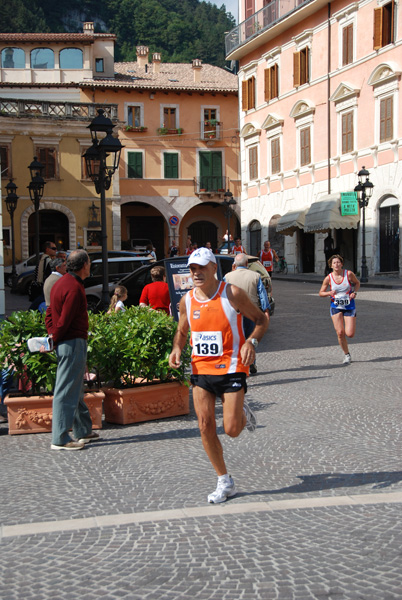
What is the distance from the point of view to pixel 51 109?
40.1 meters

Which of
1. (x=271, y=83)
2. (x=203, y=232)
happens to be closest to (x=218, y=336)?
(x=271, y=83)

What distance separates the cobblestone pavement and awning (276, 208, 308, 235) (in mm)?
27529

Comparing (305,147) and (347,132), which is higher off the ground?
Answer: (347,132)

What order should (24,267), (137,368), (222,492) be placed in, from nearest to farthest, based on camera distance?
(222,492)
(137,368)
(24,267)

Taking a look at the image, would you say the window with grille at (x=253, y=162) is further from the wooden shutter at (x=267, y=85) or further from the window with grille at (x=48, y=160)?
the window with grille at (x=48, y=160)

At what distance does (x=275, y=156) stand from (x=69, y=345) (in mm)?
33815

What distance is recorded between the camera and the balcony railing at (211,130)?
5250cm

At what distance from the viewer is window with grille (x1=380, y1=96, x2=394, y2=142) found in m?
30.1

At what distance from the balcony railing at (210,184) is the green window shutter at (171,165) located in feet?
4.84

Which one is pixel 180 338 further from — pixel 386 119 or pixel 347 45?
pixel 347 45

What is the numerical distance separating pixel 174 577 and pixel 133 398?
164 inches

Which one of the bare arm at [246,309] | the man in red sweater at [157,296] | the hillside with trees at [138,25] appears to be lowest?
the man in red sweater at [157,296]

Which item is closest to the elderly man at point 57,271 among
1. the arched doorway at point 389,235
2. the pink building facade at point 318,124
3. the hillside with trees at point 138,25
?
the pink building facade at point 318,124

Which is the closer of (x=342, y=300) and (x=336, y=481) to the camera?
(x=336, y=481)
